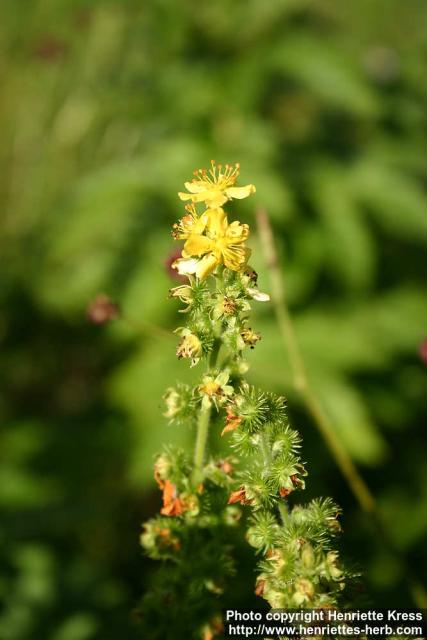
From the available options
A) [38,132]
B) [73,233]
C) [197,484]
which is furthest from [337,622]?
[38,132]

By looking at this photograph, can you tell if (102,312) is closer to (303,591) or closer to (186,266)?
(186,266)

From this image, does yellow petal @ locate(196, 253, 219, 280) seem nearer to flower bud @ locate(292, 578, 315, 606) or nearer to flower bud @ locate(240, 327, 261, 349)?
flower bud @ locate(240, 327, 261, 349)

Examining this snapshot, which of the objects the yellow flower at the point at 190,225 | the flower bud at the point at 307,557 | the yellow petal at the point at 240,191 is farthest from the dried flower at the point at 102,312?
the flower bud at the point at 307,557

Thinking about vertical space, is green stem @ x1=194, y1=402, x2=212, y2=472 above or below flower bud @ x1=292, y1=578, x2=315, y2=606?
above

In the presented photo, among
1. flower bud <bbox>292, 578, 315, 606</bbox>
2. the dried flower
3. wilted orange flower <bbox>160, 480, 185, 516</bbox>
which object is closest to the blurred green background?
the dried flower

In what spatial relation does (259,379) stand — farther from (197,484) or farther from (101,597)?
(197,484)

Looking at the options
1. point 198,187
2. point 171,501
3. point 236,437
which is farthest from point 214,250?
point 171,501
